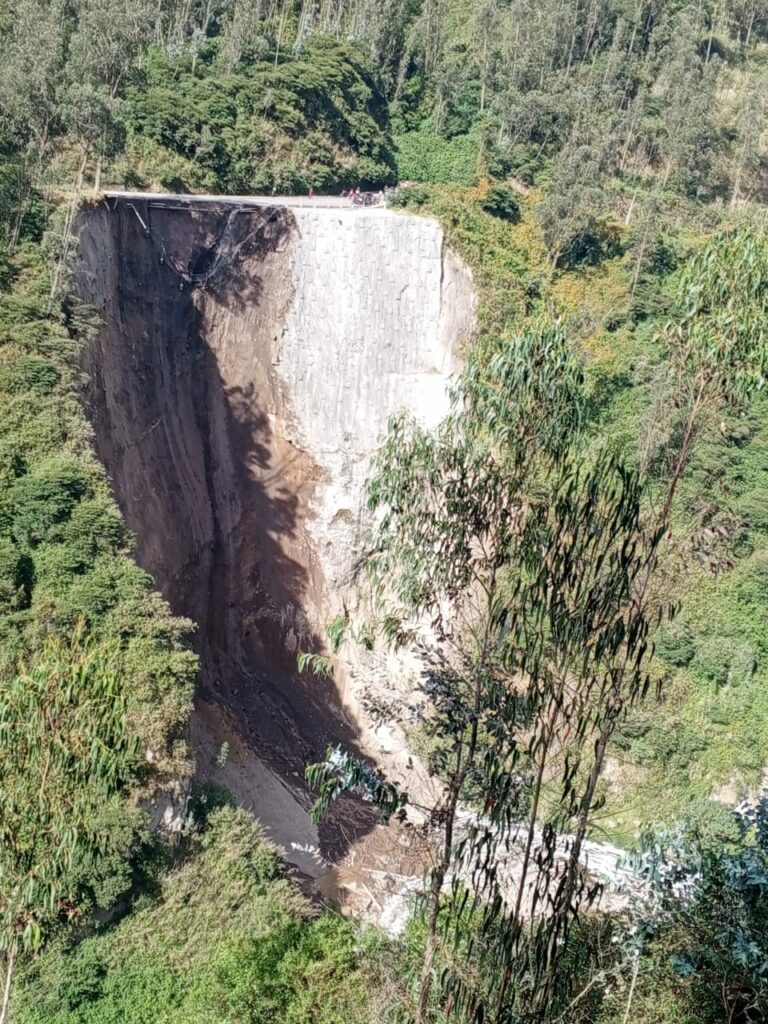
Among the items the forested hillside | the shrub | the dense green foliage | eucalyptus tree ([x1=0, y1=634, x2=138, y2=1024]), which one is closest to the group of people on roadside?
the forested hillside

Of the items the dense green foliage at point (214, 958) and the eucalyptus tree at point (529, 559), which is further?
the dense green foliage at point (214, 958)

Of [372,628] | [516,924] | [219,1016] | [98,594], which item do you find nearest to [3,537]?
[98,594]

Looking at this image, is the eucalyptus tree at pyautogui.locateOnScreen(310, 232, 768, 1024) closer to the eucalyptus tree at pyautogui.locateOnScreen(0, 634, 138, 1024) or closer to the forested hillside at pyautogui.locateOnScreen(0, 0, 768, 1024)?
the forested hillside at pyautogui.locateOnScreen(0, 0, 768, 1024)

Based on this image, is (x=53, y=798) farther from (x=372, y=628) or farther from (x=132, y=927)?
(x=132, y=927)

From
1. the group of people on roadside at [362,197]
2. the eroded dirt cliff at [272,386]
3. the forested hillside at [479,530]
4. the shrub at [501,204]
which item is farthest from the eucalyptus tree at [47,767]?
the shrub at [501,204]

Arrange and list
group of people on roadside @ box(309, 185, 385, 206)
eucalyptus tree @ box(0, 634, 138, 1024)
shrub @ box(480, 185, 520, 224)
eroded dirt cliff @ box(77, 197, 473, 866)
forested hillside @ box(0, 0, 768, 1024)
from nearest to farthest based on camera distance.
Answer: forested hillside @ box(0, 0, 768, 1024) < eucalyptus tree @ box(0, 634, 138, 1024) < eroded dirt cliff @ box(77, 197, 473, 866) < group of people on roadside @ box(309, 185, 385, 206) < shrub @ box(480, 185, 520, 224)

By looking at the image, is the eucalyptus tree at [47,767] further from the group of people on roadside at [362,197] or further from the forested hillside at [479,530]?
the group of people on roadside at [362,197]
